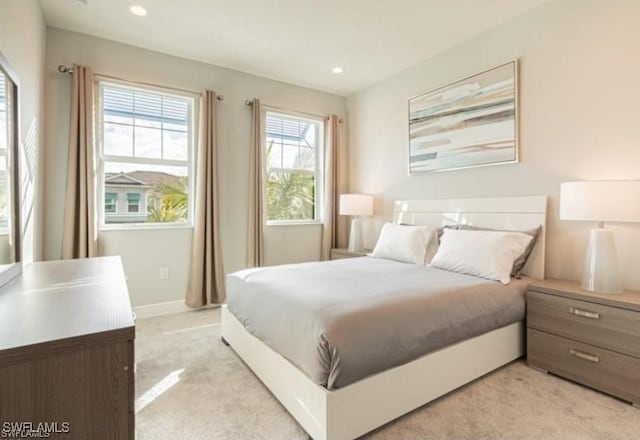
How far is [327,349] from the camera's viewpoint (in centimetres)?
→ 148

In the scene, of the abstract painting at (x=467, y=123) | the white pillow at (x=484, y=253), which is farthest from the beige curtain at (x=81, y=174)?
the abstract painting at (x=467, y=123)

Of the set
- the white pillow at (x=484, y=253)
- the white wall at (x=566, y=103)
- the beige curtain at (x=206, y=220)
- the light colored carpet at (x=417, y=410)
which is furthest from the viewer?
the beige curtain at (x=206, y=220)

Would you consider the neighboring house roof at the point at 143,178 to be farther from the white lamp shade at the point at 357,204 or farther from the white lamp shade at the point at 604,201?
the white lamp shade at the point at 604,201

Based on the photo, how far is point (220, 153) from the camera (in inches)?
148

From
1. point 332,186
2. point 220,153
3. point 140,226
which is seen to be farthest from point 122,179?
point 332,186

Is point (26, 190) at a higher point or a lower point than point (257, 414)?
higher

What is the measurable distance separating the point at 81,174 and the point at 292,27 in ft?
7.62

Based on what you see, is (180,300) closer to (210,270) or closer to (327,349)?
(210,270)

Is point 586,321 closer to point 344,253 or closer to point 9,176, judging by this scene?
point 344,253

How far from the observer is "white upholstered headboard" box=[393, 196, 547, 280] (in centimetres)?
263

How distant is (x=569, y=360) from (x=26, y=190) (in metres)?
3.73

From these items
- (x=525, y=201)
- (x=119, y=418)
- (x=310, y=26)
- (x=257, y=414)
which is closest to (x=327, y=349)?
(x=257, y=414)

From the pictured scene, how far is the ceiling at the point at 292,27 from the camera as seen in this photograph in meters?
2.63

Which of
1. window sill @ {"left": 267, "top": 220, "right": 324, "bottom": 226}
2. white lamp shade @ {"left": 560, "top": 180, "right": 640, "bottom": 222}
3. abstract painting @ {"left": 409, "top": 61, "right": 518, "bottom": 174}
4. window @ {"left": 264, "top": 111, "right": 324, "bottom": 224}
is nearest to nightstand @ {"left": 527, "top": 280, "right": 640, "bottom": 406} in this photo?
white lamp shade @ {"left": 560, "top": 180, "right": 640, "bottom": 222}
